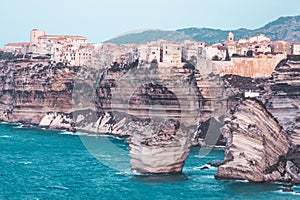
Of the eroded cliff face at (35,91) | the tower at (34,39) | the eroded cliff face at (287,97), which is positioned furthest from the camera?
the tower at (34,39)

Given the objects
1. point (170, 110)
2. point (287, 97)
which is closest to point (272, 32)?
point (170, 110)

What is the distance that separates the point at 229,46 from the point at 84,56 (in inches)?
692

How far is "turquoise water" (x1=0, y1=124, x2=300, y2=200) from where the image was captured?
37250 millimetres

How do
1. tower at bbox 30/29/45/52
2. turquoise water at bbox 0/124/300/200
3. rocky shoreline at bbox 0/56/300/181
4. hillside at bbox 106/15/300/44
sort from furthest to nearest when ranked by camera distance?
1. hillside at bbox 106/15/300/44
2. tower at bbox 30/29/45/52
3. rocky shoreline at bbox 0/56/300/181
4. turquoise water at bbox 0/124/300/200

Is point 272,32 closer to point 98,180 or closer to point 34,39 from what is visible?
point 34,39

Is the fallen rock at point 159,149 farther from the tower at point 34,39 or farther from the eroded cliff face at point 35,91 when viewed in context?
the tower at point 34,39

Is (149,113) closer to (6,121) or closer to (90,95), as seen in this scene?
(90,95)

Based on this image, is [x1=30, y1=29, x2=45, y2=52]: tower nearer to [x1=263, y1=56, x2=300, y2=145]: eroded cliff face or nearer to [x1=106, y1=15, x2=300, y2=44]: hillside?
[x1=263, y1=56, x2=300, y2=145]: eroded cliff face

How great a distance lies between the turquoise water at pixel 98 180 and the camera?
1467 inches

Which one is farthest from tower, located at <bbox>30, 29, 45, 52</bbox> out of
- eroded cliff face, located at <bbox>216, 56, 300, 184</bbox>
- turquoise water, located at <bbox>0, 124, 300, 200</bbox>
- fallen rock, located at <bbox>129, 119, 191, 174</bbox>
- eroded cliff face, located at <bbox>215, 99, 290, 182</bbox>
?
eroded cliff face, located at <bbox>215, 99, 290, 182</bbox>

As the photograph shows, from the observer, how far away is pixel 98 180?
138 ft

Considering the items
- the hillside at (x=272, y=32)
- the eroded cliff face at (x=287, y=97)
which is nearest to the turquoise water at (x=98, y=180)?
the eroded cliff face at (x=287, y=97)

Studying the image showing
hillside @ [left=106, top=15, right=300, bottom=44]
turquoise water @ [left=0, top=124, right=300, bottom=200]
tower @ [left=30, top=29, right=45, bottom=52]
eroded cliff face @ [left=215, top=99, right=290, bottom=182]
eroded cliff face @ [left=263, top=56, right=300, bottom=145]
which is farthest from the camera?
hillside @ [left=106, top=15, right=300, bottom=44]

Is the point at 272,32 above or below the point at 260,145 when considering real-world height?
above
